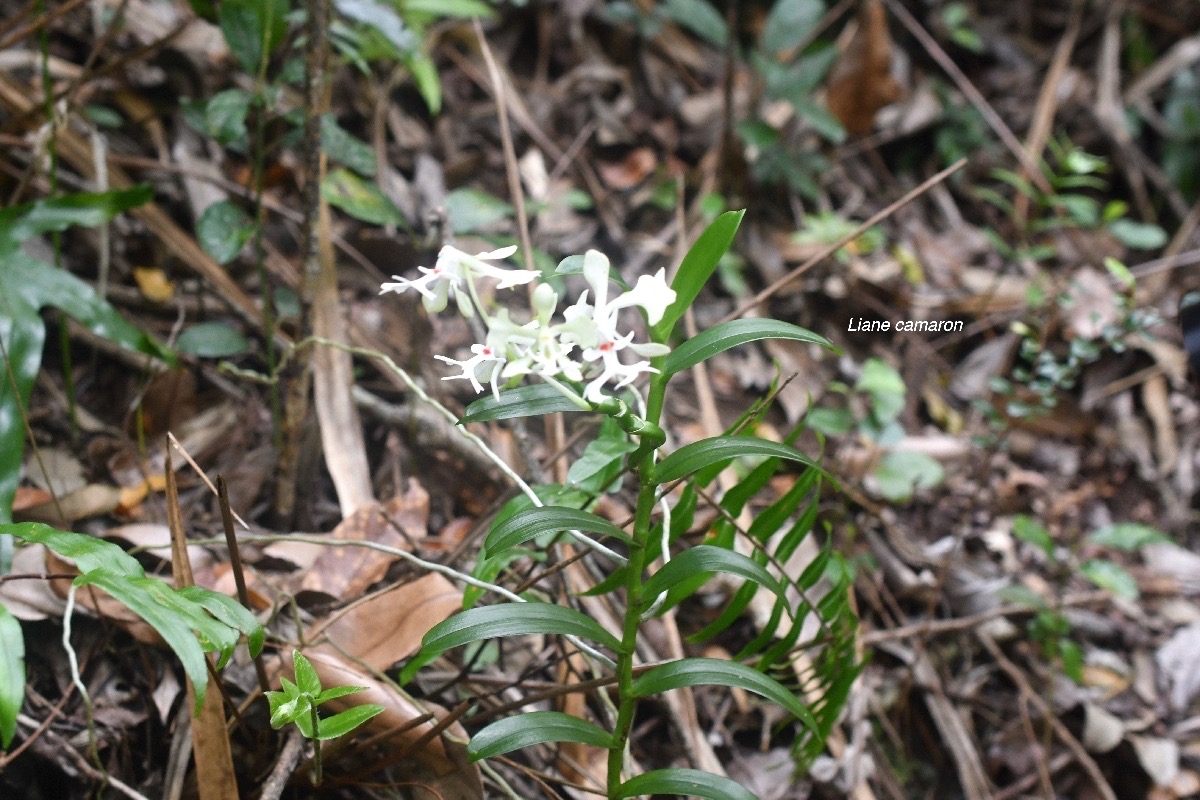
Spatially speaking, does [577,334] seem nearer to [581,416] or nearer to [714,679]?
[714,679]

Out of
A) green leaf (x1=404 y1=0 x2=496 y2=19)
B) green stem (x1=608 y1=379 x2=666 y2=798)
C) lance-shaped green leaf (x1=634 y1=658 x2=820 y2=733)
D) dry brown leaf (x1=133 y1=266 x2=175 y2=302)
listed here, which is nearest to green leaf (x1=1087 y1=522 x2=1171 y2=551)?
lance-shaped green leaf (x1=634 y1=658 x2=820 y2=733)

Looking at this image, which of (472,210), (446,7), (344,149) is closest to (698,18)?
(446,7)

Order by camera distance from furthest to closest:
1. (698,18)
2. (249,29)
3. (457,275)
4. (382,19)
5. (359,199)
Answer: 1. (698,18)
2. (359,199)
3. (382,19)
4. (249,29)
5. (457,275)

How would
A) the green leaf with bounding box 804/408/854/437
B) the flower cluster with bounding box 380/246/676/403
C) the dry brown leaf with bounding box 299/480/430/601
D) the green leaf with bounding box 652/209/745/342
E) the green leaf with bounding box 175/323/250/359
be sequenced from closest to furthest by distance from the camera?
the flower cluster with bounding box 380/246/676/403, the green leaf with bounding box 652/209/745/342, the dry brown leaf with bounding box 299/480/430/601, the green leaf with bounding box 175/323/250/359, the green leaf with bounding box 804/408/854/437

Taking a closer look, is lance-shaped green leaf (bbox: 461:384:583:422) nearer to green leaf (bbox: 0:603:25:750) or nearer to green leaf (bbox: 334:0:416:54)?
green leaf (bbox: 0:603:25:750)

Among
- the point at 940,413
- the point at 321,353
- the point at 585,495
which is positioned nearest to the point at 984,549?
the point at 940,413

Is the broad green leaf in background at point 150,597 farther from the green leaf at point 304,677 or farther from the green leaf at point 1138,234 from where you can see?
the green leaf at point 1138,234

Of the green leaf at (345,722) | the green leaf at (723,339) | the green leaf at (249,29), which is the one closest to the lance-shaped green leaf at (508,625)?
the green leaf at (345,722)
